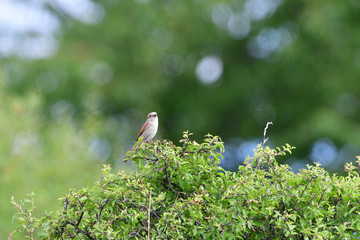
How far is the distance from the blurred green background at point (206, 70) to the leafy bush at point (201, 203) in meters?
14.3

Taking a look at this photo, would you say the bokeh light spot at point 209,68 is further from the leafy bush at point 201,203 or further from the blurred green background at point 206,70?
the leafy bush at point 201,203

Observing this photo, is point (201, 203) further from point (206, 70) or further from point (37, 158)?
point (206, 70)

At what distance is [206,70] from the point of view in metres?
24.3

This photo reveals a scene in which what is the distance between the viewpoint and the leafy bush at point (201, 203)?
5.34 meters

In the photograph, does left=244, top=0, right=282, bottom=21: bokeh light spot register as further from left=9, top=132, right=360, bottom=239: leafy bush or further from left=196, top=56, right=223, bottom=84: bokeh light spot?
left=9, top=132, right=360, bottom=239: leafy bush

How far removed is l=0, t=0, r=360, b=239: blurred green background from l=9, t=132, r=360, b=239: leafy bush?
46.9 feet

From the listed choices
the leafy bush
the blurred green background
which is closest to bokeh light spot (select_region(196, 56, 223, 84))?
the blurred green background

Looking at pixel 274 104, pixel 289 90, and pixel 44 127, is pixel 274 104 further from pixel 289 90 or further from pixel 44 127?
pixel 44 127

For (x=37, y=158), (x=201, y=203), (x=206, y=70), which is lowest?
(x=201, y=203)

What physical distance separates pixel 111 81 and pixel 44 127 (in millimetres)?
4235

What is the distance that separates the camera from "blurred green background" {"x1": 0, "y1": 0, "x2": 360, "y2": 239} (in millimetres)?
21516

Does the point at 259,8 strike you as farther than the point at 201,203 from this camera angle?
Yes

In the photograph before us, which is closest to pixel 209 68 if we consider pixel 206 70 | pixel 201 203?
pixel 206 70

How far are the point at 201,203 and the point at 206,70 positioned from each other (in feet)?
62.4
